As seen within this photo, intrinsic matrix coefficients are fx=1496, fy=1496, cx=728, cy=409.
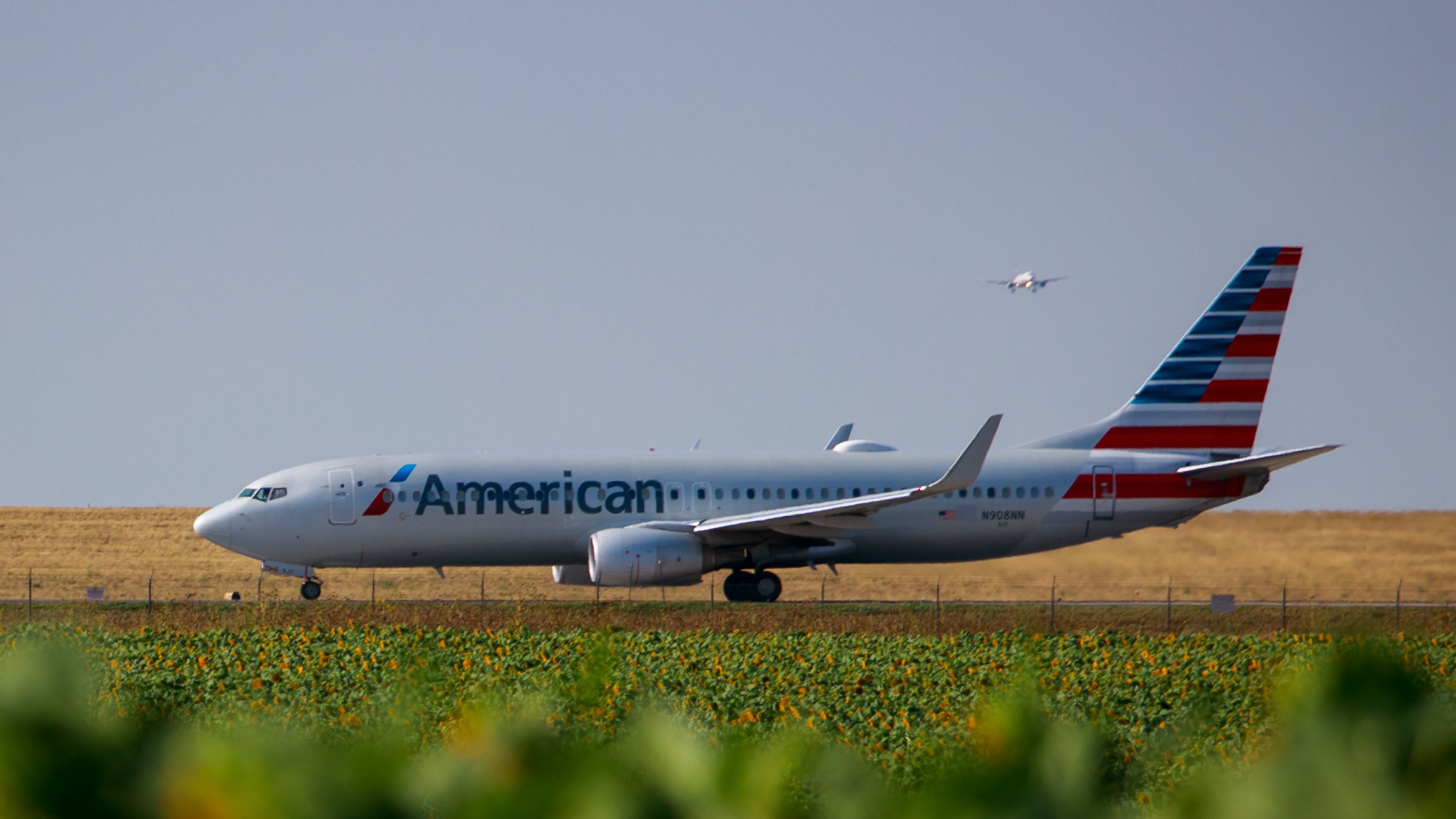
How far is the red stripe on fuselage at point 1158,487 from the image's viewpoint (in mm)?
29469

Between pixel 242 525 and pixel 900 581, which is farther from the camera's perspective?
pixel 900 581

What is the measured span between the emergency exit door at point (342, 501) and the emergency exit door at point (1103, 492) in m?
14.3

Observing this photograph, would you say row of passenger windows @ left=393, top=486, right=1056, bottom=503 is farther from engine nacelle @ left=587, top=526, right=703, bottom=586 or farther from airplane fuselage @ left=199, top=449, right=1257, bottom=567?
engine nacelle @ left=587, top=526, right=703, bottom=586

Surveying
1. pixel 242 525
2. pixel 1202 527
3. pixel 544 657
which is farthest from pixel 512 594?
pixel 544 657

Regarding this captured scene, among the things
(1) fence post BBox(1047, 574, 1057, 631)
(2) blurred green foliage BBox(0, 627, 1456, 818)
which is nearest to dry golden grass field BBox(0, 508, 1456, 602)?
(1) fence post BBox(1047, 574, 1057, 631)

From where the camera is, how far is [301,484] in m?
28.5

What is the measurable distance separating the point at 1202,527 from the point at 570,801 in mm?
32557

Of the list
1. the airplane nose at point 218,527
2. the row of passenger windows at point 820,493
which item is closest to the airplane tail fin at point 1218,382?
the row of passenger windows at point 820,493

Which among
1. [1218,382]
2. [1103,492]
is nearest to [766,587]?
[1103,492]

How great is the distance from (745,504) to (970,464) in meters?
5.17

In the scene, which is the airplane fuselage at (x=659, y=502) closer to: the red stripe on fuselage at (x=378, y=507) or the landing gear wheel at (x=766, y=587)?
the red stripe on fuselage at (x=378, y=507)

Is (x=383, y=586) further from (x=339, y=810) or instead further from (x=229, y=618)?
→ (x=339, y=810)

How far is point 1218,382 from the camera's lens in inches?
1237

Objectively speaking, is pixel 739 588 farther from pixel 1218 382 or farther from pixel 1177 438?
pixel 1218 382
